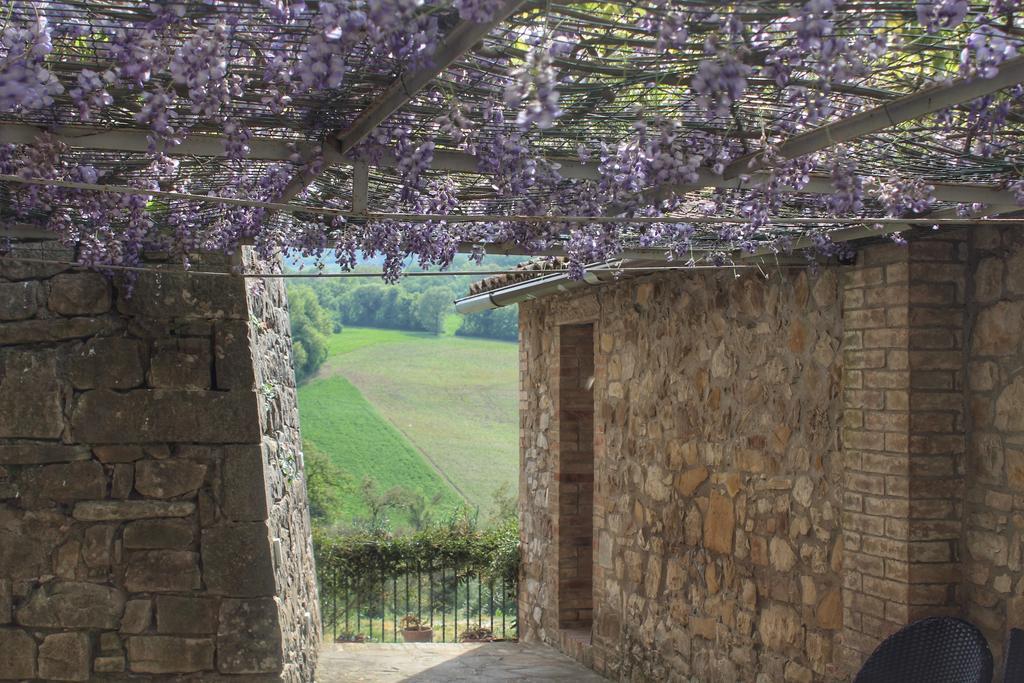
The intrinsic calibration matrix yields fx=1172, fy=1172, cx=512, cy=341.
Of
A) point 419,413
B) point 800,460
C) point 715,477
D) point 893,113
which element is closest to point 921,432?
point 800,460

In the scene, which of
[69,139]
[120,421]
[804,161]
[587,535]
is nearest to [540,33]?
[804,161]

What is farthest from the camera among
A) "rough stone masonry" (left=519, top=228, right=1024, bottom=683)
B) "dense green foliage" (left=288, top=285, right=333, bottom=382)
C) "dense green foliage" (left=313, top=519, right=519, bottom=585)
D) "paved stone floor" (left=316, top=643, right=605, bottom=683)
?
"dense green foliage" (left=288, top=285, right=333, bottom=382)

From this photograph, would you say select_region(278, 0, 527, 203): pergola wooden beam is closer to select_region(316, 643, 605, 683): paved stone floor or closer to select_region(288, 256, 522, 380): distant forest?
select_region(316, 643, 605, 683): paved stone floor

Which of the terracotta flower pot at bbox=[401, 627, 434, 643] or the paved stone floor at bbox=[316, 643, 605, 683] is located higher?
the paved stone floor at bbox=[316, 643, 605, 683]

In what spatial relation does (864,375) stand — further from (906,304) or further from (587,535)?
(587,535)

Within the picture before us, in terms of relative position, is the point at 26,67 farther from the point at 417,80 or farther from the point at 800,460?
the point at 800,460

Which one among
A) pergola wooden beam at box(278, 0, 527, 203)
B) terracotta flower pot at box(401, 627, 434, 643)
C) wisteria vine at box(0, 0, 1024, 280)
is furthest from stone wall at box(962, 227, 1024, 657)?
terracotta flower pot at box(401, 627, 434, 643)

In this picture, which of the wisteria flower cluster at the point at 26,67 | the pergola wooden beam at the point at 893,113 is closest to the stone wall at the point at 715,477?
the pergola wooden beam at the point at 893,113

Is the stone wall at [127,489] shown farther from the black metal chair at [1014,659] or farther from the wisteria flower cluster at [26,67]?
the black metal chair at [1014,659]

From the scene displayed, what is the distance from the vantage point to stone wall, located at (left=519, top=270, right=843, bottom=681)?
4.90 metres

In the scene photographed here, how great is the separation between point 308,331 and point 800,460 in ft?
81.9

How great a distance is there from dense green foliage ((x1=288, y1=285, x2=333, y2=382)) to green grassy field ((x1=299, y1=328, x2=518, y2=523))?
0.40 m

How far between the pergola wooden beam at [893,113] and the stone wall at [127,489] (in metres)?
2.74

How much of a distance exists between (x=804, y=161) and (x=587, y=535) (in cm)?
520
